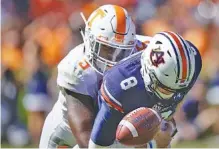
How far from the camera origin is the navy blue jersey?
10.2 ft

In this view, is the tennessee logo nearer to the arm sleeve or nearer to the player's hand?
the arm sleeve

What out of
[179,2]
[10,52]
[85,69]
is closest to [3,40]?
[10,52]

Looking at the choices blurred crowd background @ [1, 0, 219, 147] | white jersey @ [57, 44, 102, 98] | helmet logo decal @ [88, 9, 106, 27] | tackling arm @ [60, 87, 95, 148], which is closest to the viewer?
tackling arm @ [60, 87, 95, 148]

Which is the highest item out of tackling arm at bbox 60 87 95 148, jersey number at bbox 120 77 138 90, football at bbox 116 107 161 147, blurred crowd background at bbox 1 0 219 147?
jersey number at bbox 120 77 138 90

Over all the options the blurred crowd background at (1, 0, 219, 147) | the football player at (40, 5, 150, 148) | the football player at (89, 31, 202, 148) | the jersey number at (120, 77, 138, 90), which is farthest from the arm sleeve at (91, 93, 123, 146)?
the blurred crowd background at (1, 0, 219, 147)

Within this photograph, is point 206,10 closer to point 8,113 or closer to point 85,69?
point 8,113

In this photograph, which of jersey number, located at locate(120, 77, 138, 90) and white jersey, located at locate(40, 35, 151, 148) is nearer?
jersey number, located at locate(120, 77, 138, 90)

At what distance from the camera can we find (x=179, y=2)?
6242 millimetres

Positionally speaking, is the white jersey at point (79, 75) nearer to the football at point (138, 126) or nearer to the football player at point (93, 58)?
the football player at point (93, 58)

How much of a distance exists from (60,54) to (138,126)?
3185 mm

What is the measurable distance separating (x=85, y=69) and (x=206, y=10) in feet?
9.32

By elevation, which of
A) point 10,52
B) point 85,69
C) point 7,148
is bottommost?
point 7,148

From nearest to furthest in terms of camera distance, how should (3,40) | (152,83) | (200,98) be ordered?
(152,83), (200,98), (3,40)

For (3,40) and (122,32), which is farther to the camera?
(3,40)
